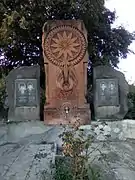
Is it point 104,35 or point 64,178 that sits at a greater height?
point 104,35

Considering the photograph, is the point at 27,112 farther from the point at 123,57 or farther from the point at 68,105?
the point at 123,57

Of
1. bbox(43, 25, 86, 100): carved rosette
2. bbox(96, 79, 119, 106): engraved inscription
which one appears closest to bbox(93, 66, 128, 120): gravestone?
bbox(96, 79, 119, 106): engraved inscription

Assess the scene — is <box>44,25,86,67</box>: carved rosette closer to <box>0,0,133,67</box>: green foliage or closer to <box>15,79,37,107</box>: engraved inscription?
<box>15,79,37,107</box>: engraved inscription

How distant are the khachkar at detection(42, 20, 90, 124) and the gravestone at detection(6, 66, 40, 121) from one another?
433 millimetres

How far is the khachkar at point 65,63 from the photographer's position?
10188 mm

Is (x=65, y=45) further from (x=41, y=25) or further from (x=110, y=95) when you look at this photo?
(x=41, y=25)

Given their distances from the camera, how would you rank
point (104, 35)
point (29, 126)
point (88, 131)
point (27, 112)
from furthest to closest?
point (104, 35), point (27, 112), point (29, 126), point (88, 131)

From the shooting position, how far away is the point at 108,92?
34.7ft

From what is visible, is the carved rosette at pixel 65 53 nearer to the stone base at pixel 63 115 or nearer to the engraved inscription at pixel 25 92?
the stone base at pixel 63 115

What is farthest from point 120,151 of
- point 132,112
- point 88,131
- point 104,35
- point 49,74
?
point 104,35

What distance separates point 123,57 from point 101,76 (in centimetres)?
443

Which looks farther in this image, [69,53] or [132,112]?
[132,112]

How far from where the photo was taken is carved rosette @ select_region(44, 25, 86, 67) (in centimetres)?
1020

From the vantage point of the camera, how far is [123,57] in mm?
14938
